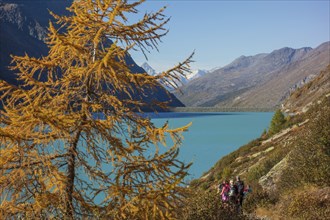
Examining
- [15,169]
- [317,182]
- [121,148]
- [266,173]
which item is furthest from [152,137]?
[266,173]

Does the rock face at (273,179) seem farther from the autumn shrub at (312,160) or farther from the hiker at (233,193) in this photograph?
the hiker at (233,193)

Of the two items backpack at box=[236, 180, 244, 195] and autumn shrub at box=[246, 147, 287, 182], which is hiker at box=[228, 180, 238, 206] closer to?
backpack at box=[236, 180, 244, 195]

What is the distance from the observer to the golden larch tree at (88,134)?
7148 mm

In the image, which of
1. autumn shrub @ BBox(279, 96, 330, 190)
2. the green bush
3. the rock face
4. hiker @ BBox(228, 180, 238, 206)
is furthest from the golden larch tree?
the rock face

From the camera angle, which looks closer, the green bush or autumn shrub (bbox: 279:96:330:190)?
the green bush

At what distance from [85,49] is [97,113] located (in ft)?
4.78

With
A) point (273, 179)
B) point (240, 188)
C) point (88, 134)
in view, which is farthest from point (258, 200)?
point (88, 134)

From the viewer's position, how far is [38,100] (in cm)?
762

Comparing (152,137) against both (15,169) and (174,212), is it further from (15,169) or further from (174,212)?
(15,169)

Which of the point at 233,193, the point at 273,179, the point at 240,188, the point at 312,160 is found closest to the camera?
the point at 233,193

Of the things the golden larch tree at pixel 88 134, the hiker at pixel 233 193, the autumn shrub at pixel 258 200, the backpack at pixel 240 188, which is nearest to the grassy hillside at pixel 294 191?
the autumn shrub at pixel 258 200

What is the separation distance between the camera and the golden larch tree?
7.15m

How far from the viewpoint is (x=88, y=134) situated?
7.71 m

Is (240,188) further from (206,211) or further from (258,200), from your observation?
(206,211)
